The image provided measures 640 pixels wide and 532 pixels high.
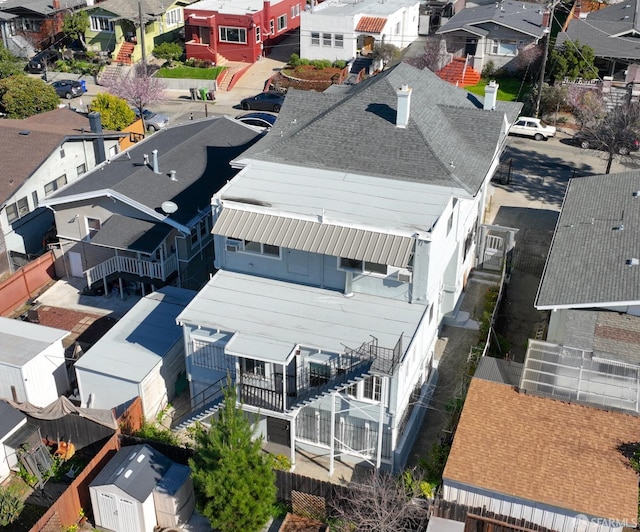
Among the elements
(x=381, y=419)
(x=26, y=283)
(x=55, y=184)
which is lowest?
(x=26, y=283)

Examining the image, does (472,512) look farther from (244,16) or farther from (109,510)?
(244,16)

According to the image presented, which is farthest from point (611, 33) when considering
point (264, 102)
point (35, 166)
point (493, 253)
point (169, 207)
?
point (35, 166)

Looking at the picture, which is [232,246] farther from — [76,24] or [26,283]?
[76,24]

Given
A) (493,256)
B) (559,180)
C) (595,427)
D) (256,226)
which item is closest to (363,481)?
(595,427)

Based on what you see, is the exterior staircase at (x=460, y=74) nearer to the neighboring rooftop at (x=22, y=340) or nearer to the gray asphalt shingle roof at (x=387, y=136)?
the gray asphalt shingle roof at (x=387, y=136)

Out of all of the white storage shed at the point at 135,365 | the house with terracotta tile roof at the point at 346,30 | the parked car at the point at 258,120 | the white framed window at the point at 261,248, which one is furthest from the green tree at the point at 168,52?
the white framed window at the point at 261,248

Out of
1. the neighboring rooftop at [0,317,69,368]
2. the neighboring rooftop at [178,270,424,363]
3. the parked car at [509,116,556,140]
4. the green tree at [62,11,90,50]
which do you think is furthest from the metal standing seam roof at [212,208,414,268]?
the green tree at [62,11,90,50]
